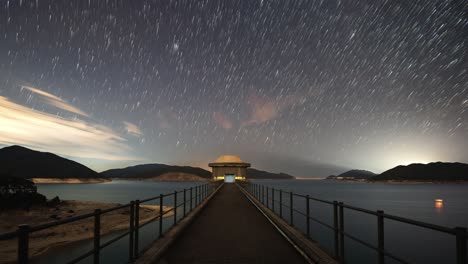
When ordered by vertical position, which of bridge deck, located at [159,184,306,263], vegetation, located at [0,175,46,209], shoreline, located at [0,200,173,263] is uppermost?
bridge deck, located at [159,184,306,263]

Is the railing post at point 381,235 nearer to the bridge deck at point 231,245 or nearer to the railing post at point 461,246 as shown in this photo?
the railing post at point 461,246

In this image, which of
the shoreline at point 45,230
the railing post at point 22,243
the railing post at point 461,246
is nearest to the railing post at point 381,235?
the railing post at point 461,246

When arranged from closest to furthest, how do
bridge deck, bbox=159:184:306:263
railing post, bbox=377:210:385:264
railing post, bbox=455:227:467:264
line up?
railing post, bbox=455:227:467:264 → railing post, bbox=377:210:385:264 → bridge deck, bbox=159:184:306:263

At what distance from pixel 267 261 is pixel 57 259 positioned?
16508mm

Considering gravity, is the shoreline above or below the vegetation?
below

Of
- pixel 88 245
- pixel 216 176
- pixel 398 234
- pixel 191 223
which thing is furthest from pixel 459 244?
pixel 216 176

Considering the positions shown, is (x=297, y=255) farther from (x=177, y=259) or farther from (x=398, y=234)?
(x=398, y=234)

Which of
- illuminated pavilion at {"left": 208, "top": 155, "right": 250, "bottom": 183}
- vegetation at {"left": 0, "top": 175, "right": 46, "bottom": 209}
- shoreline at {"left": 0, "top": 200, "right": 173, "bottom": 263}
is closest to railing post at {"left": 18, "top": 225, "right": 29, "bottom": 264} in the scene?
shoreline at {"left": 0, "top": 200, "right": 173, "bottom": 263}

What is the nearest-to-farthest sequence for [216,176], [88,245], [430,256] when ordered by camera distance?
1. [88,245]
2. [430,256]
3. [216,176]

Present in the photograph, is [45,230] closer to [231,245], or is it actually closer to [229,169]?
[231,245]

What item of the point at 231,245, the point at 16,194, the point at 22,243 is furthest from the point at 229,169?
the point at 22,243

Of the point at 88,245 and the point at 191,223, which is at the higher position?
the point at 191,223

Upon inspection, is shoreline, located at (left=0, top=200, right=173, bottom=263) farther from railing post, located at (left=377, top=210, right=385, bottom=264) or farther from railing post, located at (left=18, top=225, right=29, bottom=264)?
railing post, located at (left=377, top=210, right=385, bottom=264)

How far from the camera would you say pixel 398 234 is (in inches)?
1177
